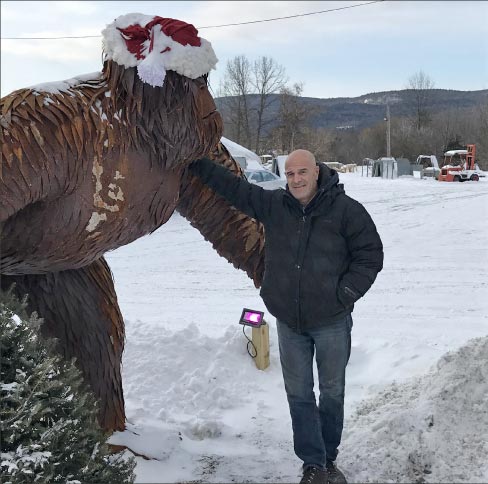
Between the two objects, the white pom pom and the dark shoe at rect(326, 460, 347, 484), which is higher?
the white pom pom

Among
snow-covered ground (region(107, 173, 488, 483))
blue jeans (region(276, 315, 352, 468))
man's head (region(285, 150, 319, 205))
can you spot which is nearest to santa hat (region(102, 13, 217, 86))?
man's head (region(285, 150, 319, 205))

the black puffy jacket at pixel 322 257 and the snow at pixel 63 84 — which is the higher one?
the snow at pixel 63 84

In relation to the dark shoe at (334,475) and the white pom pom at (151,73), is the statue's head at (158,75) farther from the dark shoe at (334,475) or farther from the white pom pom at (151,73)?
the dark shoe at (334,475)

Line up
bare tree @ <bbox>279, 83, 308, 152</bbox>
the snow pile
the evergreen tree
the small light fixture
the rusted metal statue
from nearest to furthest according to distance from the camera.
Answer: the evergreen tree < the rusted metal statue < the snow pile < the small light fixture < bare tree @ <bbox>279, 83, 308, 152</bbox>

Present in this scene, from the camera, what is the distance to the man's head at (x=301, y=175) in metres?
2.30

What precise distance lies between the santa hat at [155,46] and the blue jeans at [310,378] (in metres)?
1.15

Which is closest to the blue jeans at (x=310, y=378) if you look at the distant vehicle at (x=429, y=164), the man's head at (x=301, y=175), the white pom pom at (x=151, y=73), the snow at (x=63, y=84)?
the man's head at (x=301, y=175)

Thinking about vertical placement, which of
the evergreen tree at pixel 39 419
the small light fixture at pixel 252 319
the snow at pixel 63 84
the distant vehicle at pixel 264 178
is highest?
the snow at pixel 63 84

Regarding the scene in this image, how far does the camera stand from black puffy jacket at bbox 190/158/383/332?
225 centimetres

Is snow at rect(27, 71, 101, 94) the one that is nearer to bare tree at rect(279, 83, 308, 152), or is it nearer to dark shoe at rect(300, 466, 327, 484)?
dark shoe at rect(300, 466, 327, 484)

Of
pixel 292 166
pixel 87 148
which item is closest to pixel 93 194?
pixel 87 148

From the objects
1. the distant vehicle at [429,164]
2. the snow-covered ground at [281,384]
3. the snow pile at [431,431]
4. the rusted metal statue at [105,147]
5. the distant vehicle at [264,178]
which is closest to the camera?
the rusted metal statue at [105,147]

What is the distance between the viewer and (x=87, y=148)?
193 cm

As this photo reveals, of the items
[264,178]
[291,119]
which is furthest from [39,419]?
[291,119]
